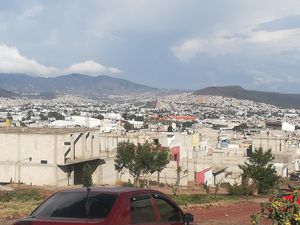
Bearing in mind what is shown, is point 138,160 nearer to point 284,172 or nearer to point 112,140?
point 112,140

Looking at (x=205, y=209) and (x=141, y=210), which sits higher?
(x=141, y=210)

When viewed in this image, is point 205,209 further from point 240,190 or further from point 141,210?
point 141,210

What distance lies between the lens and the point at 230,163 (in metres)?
65.2

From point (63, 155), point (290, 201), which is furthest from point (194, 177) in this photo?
point (290, 201)

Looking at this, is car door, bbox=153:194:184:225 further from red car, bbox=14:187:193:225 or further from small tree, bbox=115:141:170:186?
small tree, bbox=115:141:170:186

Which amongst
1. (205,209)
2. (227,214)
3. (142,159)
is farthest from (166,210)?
Answer: (142,159)

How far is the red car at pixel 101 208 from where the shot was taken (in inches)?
263

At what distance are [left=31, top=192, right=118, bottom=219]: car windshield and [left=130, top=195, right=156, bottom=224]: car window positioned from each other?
310mm

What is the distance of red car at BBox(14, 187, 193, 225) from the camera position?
6.68 metres

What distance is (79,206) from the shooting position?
6945 mm

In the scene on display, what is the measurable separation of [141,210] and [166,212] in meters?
0.73

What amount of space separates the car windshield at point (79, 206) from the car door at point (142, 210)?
31 cm

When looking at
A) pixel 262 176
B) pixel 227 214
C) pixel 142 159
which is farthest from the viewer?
pixel 142 159

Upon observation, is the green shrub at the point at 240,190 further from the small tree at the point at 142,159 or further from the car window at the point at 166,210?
the small tree at the point at 142,159
